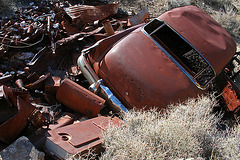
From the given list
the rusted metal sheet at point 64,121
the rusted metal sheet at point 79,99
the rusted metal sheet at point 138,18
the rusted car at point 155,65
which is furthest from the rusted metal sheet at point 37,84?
the rusted metal sheet at point 138,18

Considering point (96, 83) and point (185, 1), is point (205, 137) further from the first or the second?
point (185, 1)

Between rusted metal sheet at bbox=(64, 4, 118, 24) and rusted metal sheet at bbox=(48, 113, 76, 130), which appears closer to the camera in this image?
rusted metal sheet at bbox=(48, 113, 76, 130)

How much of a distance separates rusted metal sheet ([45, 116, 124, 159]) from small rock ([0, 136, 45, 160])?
210mm

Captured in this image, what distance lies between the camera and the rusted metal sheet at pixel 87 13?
228 inches

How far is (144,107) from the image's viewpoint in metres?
3.22

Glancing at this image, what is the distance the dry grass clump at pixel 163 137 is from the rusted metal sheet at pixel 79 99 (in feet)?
2.05

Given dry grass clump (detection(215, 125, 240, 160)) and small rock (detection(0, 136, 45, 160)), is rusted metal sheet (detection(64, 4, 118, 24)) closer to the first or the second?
small rock (detection(0, 136, 45, 160))

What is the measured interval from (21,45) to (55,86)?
1.82 m

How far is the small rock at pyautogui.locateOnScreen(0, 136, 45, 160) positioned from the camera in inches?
94.7

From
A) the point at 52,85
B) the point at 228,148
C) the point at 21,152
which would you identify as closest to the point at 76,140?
the point at 21,152

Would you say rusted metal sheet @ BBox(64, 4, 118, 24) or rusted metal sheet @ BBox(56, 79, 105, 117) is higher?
rusted metal sheet @ BBox(64, 4, 118, 24)

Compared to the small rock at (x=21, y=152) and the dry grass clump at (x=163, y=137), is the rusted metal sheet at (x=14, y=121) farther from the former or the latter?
the dry grass clump at (x=163, y=137)

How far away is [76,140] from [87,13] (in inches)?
170

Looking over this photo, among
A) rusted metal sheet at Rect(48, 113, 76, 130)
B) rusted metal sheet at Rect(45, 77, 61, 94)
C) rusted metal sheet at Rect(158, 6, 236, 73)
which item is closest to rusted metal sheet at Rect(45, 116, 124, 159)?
rusted metal sheet at Rect(48, 113, 76, 130)
